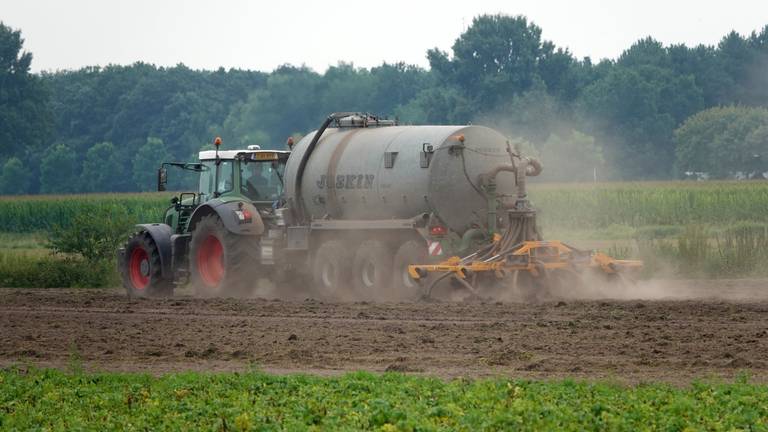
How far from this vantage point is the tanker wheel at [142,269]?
25.7m

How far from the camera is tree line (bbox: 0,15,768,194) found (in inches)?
3083

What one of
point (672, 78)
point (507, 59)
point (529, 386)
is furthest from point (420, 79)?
point (529, 386)

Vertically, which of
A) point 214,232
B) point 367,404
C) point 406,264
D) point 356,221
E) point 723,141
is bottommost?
point 367,404

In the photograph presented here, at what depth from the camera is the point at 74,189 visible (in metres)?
99.2

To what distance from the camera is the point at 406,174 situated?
2306 centimetres

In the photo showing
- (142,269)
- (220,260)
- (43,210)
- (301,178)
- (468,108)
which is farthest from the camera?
(468,108)

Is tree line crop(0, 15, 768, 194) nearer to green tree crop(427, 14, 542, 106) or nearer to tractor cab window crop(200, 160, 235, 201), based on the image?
green tree crop(427, 14, 542, 106)

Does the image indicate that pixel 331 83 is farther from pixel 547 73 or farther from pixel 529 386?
pixel 529 386

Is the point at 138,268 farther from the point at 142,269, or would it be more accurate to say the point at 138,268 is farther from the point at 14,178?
the point at 14,178

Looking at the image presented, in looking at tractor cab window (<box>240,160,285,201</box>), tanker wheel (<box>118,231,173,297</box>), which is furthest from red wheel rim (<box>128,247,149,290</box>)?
tractor cab window (<box>240,160,285,201</box>)

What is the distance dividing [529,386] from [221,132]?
82876 millimetres

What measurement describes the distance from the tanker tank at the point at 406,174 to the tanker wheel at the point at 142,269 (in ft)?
10.5

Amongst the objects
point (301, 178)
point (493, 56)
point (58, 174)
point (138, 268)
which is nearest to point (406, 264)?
point (301, 178)

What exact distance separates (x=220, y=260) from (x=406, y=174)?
185 inches
